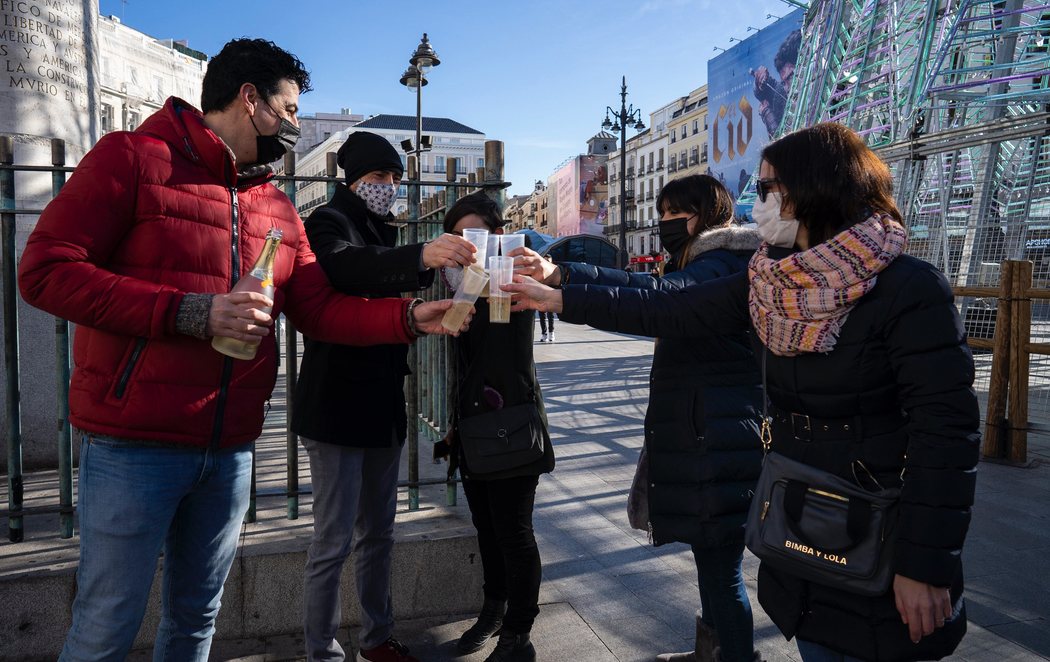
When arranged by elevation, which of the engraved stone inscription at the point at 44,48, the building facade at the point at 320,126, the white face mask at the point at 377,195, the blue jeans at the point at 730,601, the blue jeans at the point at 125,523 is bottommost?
the blue jeans at the point at 730,601

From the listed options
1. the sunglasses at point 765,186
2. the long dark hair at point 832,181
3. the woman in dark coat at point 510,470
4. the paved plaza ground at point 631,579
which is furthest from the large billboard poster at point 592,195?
the long dark hair at point 832,181

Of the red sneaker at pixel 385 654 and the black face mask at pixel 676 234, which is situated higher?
the black face mask at pixel 676 234

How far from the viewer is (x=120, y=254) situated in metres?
1.90

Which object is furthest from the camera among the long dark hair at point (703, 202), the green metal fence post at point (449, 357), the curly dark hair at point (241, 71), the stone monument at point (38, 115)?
the stone monument at point (38, 115)

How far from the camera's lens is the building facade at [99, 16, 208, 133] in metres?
50.7

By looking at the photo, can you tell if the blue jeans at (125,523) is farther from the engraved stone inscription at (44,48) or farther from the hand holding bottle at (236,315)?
the engraved stone inscription at (44,48)

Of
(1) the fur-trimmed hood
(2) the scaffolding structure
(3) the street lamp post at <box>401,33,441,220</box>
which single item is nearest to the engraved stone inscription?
(1) the fur-trimmed hood

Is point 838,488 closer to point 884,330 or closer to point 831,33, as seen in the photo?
point 884,330

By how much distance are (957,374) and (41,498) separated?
402 centimetres

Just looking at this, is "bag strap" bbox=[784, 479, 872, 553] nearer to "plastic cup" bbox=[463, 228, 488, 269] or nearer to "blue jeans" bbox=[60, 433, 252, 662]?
"plastic cup" bbox=[463, 228, 488, 269]

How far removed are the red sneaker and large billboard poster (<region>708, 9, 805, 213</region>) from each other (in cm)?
3927

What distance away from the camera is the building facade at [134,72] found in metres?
50.7

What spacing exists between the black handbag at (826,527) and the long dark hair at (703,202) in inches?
45.6

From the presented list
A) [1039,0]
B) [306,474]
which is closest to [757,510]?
[306,474]
